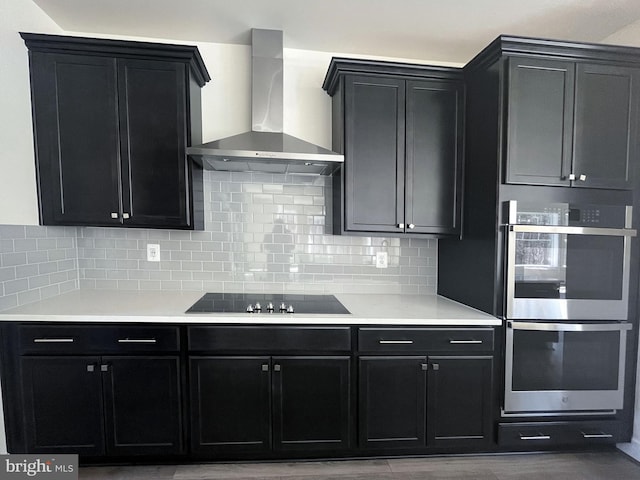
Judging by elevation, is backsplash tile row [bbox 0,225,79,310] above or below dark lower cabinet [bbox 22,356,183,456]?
above

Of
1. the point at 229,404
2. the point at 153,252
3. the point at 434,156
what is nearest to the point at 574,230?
the point at 434,156

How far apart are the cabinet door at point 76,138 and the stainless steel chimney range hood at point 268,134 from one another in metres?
0.59

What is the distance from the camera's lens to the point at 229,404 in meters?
1.88

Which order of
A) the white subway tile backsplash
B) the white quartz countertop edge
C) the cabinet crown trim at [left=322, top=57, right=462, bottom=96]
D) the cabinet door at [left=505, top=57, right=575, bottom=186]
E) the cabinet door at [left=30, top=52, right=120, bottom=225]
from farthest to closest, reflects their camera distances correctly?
the white subway tile backsplash < the cabinet crown trim at [left=322, top=57, right=462, bottom=96] < the cabinet door at [left=30, top=52, right=120, bottom=225] < the cabinet door at [left=505, top=57, right=575, bottom=186] < the white quartz countertop edge

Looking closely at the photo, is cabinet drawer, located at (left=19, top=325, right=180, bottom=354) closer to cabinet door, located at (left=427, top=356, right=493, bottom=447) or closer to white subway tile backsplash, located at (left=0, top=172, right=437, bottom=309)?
white subway tile backsplash, located at (left=0, top=172, right=437, bottom=309)

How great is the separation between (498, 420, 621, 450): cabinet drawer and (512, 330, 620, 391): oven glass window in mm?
234

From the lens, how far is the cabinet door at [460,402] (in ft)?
6.40

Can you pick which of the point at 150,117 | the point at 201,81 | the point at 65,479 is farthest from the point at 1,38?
the point at 65,479

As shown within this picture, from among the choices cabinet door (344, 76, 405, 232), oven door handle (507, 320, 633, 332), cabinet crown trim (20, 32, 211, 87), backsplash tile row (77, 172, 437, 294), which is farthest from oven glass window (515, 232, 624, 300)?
cabinet crown trim (20, 32, 211, 87)

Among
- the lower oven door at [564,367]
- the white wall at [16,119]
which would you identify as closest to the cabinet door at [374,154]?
the lower oven door at [564,367]

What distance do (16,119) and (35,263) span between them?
894mm

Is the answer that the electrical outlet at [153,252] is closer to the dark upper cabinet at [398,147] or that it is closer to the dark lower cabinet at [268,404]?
the dark lower cabinet at [268,404]

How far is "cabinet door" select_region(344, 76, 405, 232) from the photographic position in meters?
2.18

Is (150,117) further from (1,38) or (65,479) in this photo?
(65,479)
